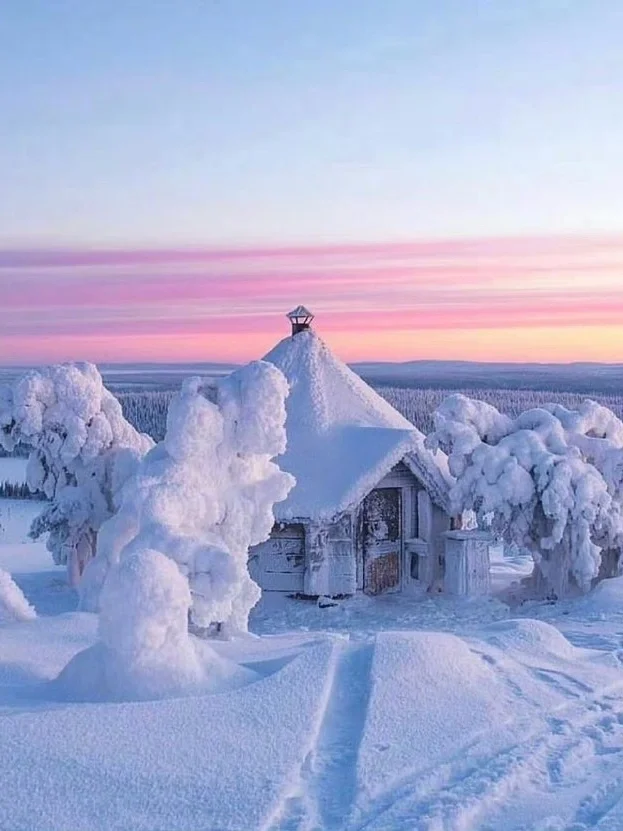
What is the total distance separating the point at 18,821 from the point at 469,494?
1295cm

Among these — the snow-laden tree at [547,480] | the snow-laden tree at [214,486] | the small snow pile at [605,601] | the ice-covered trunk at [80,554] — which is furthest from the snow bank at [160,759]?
the ice-covered trunk at [80,554]

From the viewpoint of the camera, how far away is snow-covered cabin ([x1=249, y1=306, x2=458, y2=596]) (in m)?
18.6

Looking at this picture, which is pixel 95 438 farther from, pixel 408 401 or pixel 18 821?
pixel 408 401

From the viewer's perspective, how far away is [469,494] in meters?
18.8

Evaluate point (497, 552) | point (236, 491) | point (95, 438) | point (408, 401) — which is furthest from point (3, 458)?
point (236, 491)

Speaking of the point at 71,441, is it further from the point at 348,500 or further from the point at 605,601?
the point at 605,601

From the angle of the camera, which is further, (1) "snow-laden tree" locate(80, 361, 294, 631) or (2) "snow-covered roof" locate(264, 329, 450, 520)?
(2) "snow-covered roof" locate(264, 329, 450, 520)

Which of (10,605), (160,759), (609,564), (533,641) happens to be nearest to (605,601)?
(609,564)

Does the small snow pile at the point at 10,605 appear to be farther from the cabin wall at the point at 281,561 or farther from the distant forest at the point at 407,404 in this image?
the distant forest at the point at 407,404

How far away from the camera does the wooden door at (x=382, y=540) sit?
63.5 ft

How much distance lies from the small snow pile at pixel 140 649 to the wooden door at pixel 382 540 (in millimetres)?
10012

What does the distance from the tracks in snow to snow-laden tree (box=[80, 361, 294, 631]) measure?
6.67 ft

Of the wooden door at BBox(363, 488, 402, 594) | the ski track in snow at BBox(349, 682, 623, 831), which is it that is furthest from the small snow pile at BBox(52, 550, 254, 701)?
the wooden door at BBox(363, 488, 402, 594)

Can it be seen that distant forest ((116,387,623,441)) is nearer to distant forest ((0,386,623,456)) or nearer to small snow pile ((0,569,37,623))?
distant forest ((0,386,623,456))
